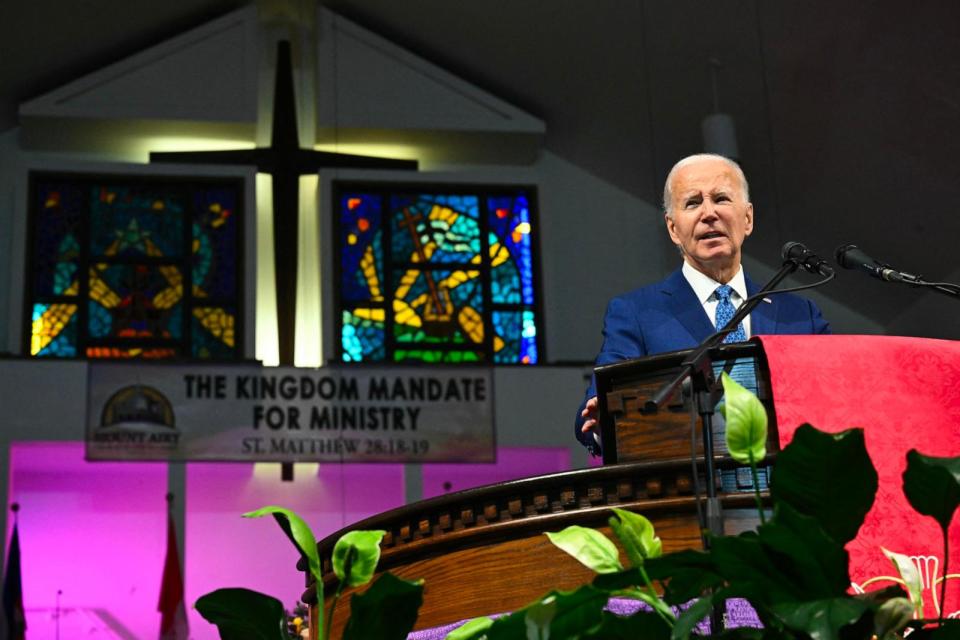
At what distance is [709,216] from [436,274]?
798 cm

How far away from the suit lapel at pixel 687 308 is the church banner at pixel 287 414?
6991 millimetres

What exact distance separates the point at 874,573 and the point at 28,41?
8.89 metres

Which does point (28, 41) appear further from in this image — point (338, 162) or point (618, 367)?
point (618, 367)

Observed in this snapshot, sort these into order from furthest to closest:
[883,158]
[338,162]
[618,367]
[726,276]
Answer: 1. [338,162]
2. [883,158]
3. [726,276]
4. [618,367]

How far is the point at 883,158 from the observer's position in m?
9.07

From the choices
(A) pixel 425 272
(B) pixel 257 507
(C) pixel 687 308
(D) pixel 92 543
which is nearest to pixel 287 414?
(B) pixel 257 507

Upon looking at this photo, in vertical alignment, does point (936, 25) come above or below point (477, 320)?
above

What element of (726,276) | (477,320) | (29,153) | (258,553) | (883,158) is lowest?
(258,553)

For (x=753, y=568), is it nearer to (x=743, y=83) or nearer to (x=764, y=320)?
(x=764, y=320)

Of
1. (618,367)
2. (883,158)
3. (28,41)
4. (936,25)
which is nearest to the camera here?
(618,367)

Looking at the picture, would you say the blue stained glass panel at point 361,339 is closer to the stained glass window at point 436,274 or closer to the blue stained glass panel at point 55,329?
the stained glass window at point 436,274

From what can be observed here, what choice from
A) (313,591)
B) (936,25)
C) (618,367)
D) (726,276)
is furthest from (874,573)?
(936,25)

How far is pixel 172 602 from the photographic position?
9.46m

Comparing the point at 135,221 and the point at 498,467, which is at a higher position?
the point at 135,221
